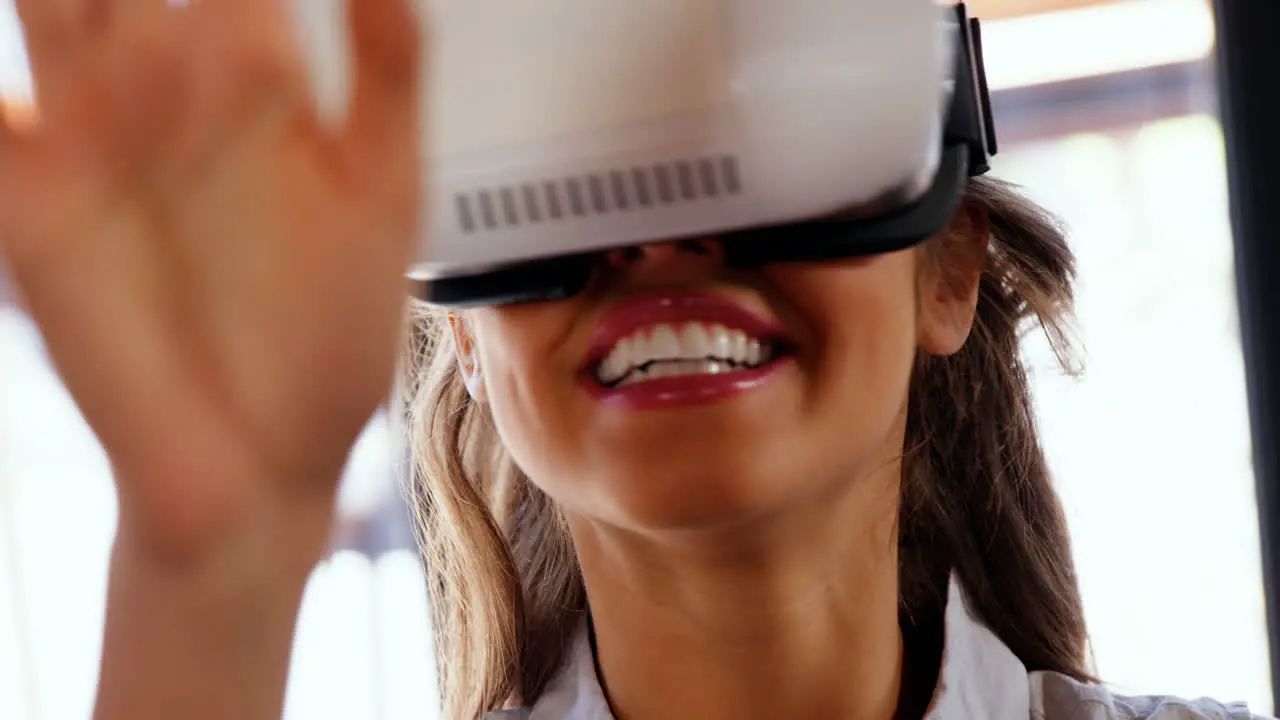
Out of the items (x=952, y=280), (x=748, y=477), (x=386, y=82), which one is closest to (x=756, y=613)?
(x=748, y=477)

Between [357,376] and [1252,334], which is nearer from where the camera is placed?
[357,376]

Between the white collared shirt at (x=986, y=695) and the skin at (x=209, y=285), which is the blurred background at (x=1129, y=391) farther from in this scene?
the skin at (x=209, y=285)

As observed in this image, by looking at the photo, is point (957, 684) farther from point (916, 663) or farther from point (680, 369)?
point (680, 369)

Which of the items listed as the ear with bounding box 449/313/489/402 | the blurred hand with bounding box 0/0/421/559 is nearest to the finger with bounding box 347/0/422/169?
the blurred hand with bounding box 0/0/421/559

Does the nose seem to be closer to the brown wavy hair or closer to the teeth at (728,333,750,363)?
the teeth at (728,333,750,363)

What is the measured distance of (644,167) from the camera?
1.70ft

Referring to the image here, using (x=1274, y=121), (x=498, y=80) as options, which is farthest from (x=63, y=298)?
(x=1274, y=121)

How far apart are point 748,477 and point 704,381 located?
0.05 meters

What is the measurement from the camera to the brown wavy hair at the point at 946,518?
875mm

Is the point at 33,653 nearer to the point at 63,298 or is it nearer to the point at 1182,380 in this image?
the point at 1182,380

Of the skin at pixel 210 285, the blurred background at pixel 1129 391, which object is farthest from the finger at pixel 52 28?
the blurred background at pixel 1129 391

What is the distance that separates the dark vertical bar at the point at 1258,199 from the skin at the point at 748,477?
107cm

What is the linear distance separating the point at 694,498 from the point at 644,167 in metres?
0.18

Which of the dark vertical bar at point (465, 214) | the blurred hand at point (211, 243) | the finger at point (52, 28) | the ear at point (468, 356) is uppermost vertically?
the finger at point (52, 28)
